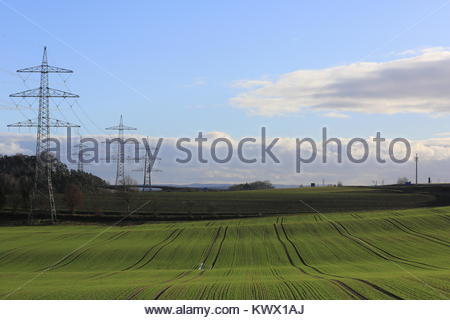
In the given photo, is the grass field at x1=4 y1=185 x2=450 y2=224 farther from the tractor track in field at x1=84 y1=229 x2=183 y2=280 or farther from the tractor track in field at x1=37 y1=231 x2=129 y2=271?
the tractor track in field at x1=37 y1=231 x2=129 y2=271

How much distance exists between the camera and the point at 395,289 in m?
32.5

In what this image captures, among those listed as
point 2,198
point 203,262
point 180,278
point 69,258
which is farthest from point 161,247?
point 2,198

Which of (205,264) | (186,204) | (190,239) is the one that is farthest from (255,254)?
(186,204)

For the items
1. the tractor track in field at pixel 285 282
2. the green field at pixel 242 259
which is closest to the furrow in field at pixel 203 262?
the green field at pixel 242 259

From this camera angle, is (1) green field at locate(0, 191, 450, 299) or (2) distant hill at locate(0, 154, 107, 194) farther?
(2) distant hill at locate(0, 154, 107, 194)

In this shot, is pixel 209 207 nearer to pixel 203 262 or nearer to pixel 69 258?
pixel 69 258

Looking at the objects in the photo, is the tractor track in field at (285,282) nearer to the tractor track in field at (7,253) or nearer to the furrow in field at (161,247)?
the furrow in field at (161,247)

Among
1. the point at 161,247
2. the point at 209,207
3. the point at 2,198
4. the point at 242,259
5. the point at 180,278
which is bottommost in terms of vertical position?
the point at 242,259

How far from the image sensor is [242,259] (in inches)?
2216

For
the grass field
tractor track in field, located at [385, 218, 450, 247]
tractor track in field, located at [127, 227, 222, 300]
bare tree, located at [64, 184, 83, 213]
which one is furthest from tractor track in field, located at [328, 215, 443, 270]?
bare tree, located at [64, 184, 83, 213]

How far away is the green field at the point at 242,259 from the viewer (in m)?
33.2

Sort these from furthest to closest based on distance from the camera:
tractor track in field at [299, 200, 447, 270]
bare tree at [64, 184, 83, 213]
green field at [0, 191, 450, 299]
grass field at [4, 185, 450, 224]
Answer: bare tree at [64, 184, 83, 213]
grass field at [4, 185, 450, 224]
tractor track in field at [299, 200, 447, 270]
green field at [0, 191, 450, 299]

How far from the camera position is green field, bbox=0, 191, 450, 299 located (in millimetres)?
33219

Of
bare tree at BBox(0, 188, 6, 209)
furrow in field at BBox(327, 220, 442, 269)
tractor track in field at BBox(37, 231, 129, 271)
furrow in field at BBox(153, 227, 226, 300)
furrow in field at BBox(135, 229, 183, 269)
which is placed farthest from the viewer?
bare tree at BBox(0, 188, 6, 209)
